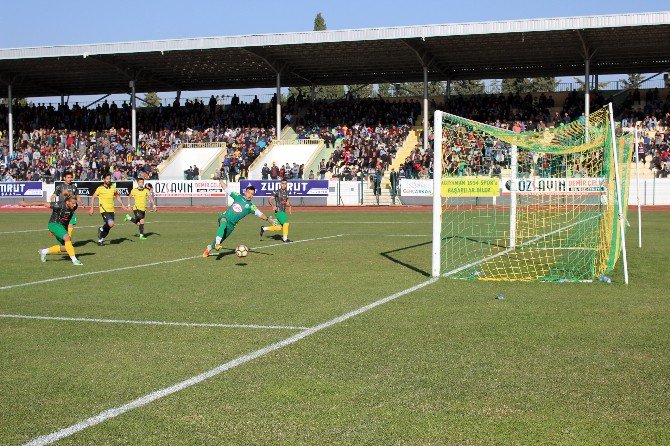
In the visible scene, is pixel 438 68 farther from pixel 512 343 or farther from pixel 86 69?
pixel 512 343

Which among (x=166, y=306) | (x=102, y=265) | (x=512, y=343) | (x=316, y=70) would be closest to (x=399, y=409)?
(x=512, y=343)

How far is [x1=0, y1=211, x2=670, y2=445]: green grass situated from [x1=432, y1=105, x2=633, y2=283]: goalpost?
1240 millimetres

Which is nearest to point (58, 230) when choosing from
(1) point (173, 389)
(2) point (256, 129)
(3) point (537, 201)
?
(1) point (173, 389)

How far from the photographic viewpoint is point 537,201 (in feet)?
84.5

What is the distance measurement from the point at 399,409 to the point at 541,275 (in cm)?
822

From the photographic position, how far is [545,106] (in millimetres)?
48688

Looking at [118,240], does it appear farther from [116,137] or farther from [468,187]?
[116,137]

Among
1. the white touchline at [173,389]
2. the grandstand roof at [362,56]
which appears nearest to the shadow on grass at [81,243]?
the white touchline at [173,389]

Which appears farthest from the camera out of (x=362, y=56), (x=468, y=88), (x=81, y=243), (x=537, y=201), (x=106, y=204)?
(x=468, y=88)

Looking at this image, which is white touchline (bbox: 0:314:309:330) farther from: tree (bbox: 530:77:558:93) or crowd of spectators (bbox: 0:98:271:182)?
tree (bbox: 530:77:558:93)

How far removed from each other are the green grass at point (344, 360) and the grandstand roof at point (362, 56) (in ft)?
105

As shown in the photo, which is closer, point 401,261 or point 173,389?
point 173,389

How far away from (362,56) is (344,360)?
4364 centimetres

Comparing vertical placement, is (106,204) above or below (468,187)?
below
